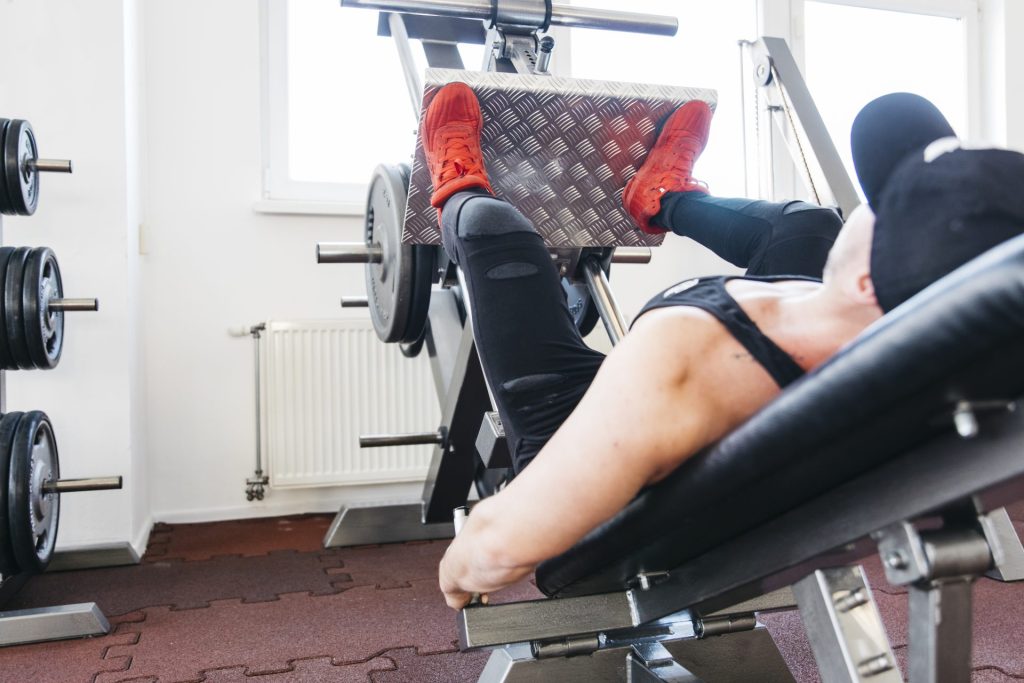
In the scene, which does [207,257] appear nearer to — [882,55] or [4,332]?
[4,332]

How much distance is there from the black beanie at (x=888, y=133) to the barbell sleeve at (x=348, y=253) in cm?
132

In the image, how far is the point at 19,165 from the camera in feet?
5.29

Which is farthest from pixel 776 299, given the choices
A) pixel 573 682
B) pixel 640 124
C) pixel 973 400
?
pixel 640 124

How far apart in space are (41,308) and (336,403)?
1065 mm

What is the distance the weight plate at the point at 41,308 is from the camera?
1594mm

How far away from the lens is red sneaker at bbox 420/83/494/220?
1255 mm

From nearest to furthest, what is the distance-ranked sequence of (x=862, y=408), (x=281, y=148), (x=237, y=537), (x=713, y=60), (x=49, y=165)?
1. (x=862, y=408)
2. (x=49, y=165)
3. (x=237, y=537)
4. (x=281, y=148)
5. (x=713, y=60)

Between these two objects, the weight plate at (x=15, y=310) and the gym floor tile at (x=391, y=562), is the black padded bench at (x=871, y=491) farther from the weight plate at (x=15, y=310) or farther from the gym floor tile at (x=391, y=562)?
the weight plate at (x=15, y=310)

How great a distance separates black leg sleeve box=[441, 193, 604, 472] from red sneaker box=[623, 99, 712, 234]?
0.42 m

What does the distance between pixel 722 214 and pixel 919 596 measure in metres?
0.78

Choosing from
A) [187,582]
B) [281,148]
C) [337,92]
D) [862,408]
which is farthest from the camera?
[337,92]

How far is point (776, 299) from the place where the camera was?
65cm

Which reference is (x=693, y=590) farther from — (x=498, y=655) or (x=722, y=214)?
(x=722, y=214)

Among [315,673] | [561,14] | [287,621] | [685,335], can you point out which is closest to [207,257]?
[287,621]
